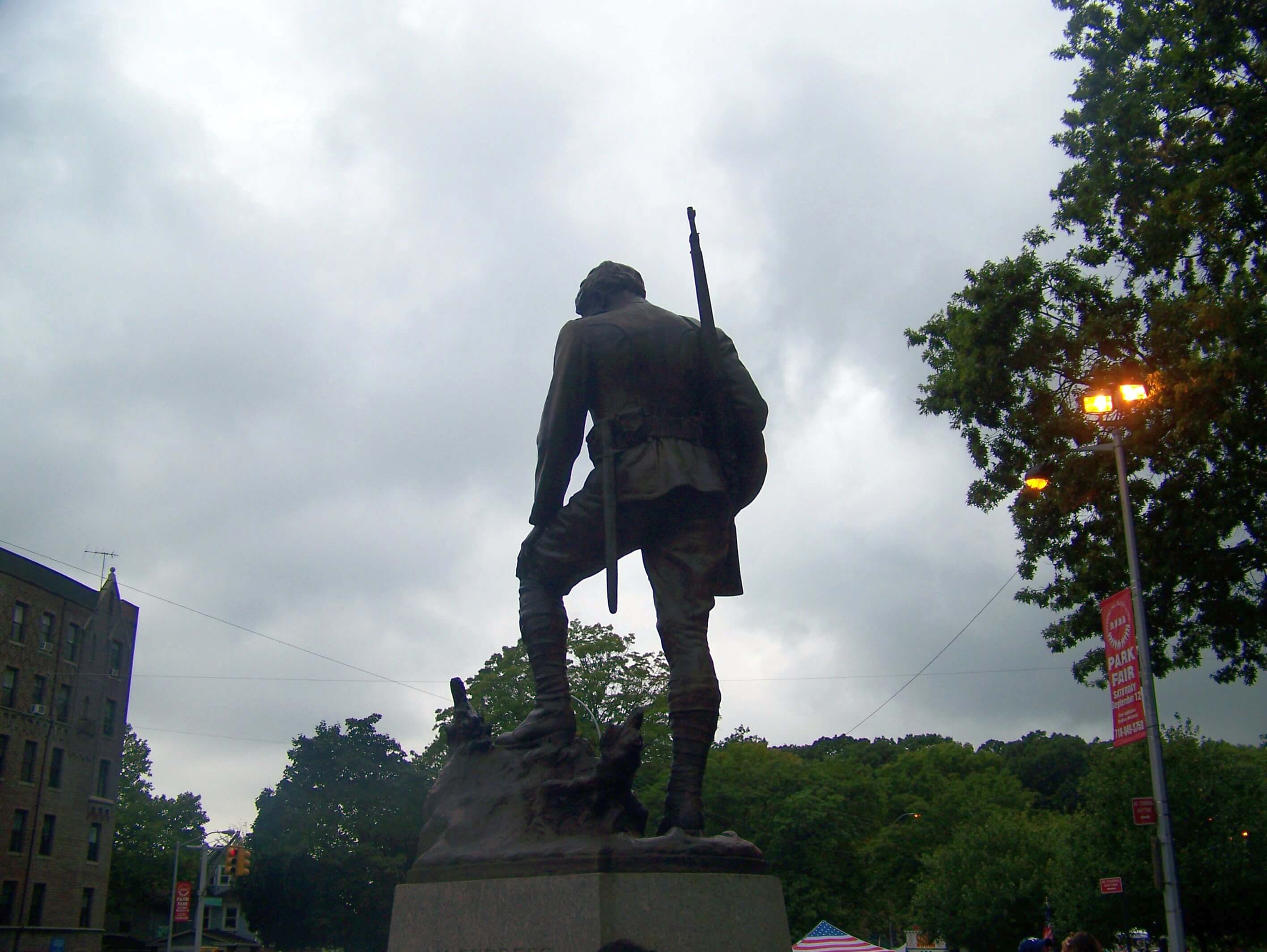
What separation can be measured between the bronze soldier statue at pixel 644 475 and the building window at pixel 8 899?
42454 mm

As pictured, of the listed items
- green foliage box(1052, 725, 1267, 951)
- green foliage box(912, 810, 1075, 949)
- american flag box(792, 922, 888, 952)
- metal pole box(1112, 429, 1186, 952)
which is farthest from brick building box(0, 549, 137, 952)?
metal pole box(1112, 429, 1186, 952)


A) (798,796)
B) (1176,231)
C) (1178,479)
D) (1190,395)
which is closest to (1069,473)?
(1178,479)

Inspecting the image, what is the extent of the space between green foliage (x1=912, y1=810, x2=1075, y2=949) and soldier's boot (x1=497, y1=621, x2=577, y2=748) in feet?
106

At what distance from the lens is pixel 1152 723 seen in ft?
50.5

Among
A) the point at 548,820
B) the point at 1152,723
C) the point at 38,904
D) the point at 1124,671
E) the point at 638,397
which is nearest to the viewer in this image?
the point at 548,820

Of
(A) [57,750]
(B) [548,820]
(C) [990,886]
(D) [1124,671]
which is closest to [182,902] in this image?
(A) [57,750]

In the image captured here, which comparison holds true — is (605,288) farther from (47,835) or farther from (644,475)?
(47,835)

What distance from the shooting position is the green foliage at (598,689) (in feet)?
108

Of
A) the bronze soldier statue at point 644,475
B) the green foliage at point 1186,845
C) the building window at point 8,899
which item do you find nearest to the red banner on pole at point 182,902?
the building window at point 8,899

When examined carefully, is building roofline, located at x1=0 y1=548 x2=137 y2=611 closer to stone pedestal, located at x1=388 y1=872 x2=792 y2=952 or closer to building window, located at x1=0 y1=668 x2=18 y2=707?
building window, located at x1=0 y1=668 x2=18 y2=707

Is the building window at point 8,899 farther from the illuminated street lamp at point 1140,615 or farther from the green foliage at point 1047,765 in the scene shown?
the green foliage at point 1047,765

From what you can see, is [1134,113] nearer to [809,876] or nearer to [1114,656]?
[1114,656]

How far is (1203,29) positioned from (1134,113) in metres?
1.46

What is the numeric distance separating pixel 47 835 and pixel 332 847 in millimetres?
11002
